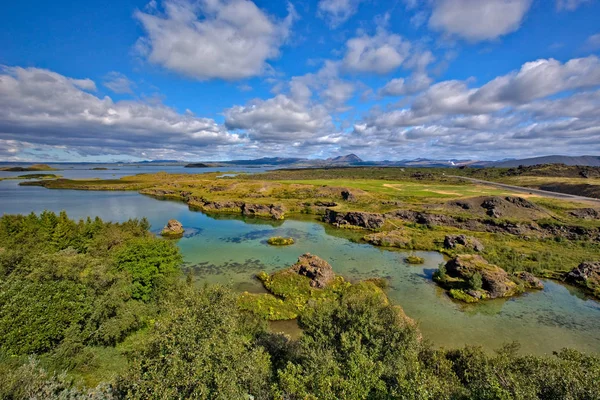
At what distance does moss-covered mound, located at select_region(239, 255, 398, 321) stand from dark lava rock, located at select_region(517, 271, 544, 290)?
2337cm

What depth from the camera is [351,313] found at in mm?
21281

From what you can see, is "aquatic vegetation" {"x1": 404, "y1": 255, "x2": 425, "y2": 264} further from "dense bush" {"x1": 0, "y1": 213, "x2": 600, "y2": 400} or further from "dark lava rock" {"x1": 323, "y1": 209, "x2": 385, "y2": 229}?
"dense bush" {"x1": 0, "y1": 213, "x2": 600, "y2": 400}

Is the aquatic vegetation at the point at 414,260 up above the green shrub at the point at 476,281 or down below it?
below

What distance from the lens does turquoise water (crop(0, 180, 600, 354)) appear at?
32.0m

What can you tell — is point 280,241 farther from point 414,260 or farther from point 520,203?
point 520,203

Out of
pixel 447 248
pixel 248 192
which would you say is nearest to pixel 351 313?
pixel 447 248

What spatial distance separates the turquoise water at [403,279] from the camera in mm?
32000

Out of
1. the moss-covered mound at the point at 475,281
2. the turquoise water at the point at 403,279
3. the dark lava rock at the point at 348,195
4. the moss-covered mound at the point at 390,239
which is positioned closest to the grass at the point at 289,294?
the turquoise water at the point at 403,279

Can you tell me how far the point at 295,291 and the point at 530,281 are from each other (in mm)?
36486

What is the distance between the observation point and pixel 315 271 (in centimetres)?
4175

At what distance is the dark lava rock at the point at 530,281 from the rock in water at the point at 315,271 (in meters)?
29.8

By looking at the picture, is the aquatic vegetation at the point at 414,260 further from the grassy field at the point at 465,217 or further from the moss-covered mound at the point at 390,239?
the moss-covered mound at the point at 390,239

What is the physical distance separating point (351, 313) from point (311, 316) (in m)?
3.00

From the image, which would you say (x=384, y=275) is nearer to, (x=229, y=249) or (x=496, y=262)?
(x=496, y=262)
